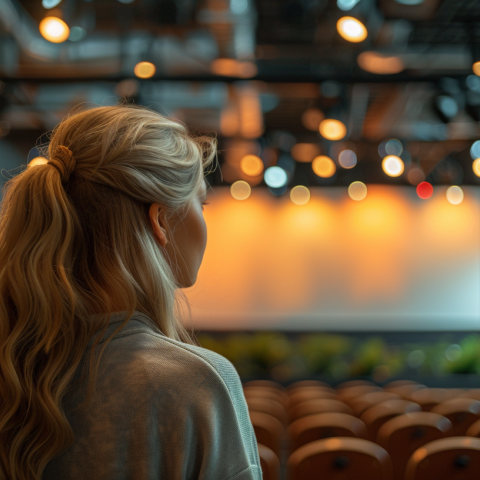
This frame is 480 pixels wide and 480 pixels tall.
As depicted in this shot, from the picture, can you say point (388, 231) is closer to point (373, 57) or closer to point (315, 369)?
point (315, 369)

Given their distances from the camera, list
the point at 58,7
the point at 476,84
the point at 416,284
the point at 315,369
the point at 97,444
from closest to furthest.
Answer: the point at 97,444
the point at 58,7
the point at 476,84
the point at 315,369
the point at 416,284

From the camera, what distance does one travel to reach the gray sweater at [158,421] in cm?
79

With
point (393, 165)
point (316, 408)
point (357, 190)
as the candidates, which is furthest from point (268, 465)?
point (357, 190)

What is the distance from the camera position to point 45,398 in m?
0.83

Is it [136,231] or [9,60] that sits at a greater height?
[9,60]

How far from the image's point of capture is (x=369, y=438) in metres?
3.85

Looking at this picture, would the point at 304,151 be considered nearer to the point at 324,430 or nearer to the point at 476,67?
the point at 476,67

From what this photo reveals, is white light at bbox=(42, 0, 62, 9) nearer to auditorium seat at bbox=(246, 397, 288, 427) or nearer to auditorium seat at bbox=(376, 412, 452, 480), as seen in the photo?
auditorium seat at bbox=(246, 397, 288, 427)

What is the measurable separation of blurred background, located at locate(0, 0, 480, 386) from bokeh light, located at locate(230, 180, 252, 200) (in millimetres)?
50

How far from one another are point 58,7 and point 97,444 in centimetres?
422

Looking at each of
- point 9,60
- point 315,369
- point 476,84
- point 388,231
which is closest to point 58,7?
point 9,60

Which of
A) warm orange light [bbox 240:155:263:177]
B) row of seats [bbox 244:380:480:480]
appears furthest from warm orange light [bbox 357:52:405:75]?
row of seats [bbox 244:380:480:480]

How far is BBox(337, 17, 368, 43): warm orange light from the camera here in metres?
4.24

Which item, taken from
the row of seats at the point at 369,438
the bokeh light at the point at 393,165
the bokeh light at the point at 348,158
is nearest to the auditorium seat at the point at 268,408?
the row of seats at the point at 369,438
